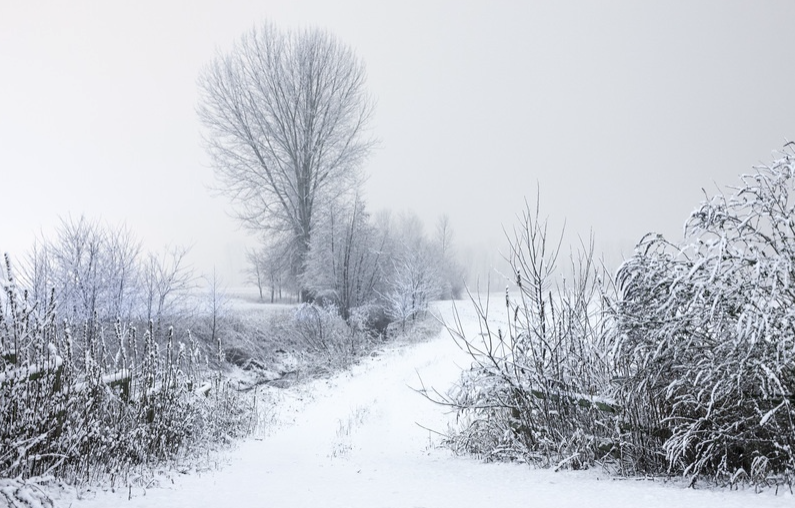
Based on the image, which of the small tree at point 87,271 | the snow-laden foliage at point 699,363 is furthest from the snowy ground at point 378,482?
the small tree at point 87,271

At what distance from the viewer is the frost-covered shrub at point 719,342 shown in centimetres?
388

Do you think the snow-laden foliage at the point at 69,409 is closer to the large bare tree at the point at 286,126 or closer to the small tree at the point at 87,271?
the small tree at the point at 87,271

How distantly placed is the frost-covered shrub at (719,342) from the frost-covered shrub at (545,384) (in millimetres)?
530

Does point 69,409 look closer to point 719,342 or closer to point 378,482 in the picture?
point 378,482

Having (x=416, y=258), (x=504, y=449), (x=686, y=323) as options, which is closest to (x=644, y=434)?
(x=686, y=323)

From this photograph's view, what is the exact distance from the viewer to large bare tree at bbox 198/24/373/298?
22.4m

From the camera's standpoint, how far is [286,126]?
23047 millimetres

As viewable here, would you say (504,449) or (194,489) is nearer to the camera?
(194,489)

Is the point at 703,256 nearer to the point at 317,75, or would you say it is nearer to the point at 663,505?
the point at 663,505

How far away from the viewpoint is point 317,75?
2323 centimetres

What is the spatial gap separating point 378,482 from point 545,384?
2208 mm

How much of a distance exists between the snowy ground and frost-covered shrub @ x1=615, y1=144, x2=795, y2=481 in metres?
0.53

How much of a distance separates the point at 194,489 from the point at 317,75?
2164cm

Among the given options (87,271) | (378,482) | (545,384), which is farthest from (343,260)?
(378,482)
